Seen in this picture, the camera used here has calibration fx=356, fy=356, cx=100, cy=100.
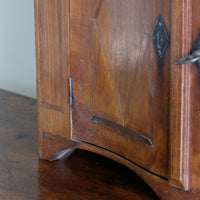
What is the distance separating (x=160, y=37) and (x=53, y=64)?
1.56 ft

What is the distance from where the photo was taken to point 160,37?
85 cm

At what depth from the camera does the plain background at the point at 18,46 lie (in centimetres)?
206

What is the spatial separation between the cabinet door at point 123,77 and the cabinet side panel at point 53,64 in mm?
38

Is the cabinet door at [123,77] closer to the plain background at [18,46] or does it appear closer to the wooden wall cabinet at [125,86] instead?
the wooden wall cabinet at [125,86]

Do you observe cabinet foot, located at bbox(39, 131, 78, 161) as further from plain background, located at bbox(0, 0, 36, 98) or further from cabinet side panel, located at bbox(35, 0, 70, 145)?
plain background, located at bbox(0, 0, 36, 98)

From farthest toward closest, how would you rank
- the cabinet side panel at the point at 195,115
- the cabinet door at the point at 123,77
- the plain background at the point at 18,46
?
the plain background at the point at 18,46 → the cabinet door at the point at 123,77 → the cabinet side panel at the point at 195,115

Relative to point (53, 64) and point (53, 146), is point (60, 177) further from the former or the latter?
point (53, 64)

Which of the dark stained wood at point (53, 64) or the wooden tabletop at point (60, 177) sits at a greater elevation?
the dark stained wood at point (53, 64)

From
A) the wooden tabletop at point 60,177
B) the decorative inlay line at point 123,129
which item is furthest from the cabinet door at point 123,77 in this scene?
the wooden tabletop at point 60,177

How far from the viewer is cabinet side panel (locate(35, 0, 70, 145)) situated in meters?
1.16

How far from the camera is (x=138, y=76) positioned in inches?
37.2

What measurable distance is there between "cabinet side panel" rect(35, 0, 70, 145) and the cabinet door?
0.04 meters

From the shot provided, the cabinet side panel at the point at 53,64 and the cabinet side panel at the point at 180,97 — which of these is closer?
the cabinet side panel at the point at 180,97

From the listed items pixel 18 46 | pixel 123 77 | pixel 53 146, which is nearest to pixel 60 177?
pixel 53 146
